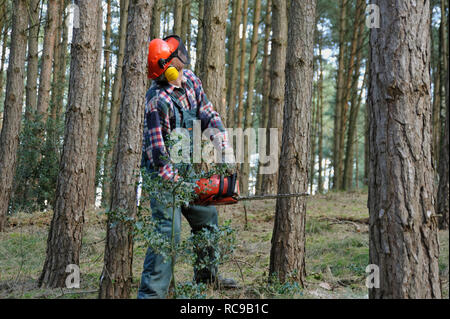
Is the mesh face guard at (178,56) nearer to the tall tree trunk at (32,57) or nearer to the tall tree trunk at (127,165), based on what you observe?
the tall tree trunk at (127,165)

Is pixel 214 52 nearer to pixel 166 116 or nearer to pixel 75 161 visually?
pixel 166 116

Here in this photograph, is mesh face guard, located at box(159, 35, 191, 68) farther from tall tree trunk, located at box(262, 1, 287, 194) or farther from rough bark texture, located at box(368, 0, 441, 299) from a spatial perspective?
tall tree trunk, located at box(262, 1, 287, 194)

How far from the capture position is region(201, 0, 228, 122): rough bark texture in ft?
17.3

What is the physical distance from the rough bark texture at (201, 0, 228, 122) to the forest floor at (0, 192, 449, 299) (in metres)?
2.04

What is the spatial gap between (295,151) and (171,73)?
132 cm

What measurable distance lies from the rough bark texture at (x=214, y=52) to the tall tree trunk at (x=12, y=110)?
3.77 meters

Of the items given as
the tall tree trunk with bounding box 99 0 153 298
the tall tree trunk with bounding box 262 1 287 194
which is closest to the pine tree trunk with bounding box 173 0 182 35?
the tall tree trunk with bounding box 262 1 287 194

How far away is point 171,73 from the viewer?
3.53m

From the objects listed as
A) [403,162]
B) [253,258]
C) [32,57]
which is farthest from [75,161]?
[32,57]

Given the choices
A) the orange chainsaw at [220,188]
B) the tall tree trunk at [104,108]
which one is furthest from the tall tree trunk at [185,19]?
the orange chainsaw at [220,188]

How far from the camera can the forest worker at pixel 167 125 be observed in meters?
3.20

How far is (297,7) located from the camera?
3.90m
